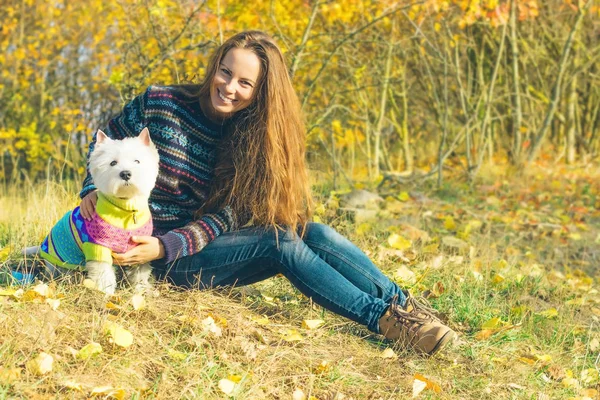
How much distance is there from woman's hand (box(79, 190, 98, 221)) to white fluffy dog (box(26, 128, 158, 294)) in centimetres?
2

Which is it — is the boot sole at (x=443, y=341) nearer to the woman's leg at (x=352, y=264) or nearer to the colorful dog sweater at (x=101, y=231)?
the woman's leg at (x=352, y=264)

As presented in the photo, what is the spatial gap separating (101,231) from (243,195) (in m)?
0.71

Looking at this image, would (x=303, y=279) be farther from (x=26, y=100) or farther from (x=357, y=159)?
(x=26, y=100)

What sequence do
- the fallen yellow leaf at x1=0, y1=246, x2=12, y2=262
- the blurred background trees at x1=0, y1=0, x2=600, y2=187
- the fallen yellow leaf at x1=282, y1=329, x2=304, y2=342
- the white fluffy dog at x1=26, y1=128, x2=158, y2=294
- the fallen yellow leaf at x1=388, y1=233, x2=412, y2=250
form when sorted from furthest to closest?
the blurred background trees at x1=0, y1=0, x2=600, y2=187 → the fallen yellow leaf at x1=388, y1=233, x2=412, y2=250 → the fallen yellow leaf at x1=0, y1=246, x2=12, y2=262 → the fallen yellow leaf at x1=282, y1=329, x2=304, y2=342 → the white fluffy dog at x1=26, y1=128, x2=158, y2=294

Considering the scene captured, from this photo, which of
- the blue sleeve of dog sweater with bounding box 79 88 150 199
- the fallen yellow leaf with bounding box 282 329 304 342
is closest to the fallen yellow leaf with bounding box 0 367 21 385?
the fallen yellow leaf with bounding box 282 329 304 342

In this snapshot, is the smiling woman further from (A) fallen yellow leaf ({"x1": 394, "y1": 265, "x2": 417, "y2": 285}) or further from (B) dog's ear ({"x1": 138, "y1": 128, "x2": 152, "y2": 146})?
(A) fallen yellow leaf ({"x1": 394, "y1": 265, "x2": 417, "y2": 285})

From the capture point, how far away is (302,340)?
2986 millimetres

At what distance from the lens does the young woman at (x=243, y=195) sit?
3.12m

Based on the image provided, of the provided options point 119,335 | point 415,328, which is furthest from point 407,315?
point 119,335

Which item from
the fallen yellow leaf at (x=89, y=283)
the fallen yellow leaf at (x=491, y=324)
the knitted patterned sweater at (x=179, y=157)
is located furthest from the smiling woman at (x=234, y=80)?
the fallen yellow leaf at (x=491, y=324)

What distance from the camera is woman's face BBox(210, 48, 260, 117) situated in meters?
3.19

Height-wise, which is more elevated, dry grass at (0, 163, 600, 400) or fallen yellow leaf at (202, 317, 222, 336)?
fallen yellow leaf at (202, 317, 222, 336)

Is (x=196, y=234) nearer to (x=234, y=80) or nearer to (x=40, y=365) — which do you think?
(x=234, y=80)

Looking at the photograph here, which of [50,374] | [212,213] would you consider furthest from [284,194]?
[50,374]
